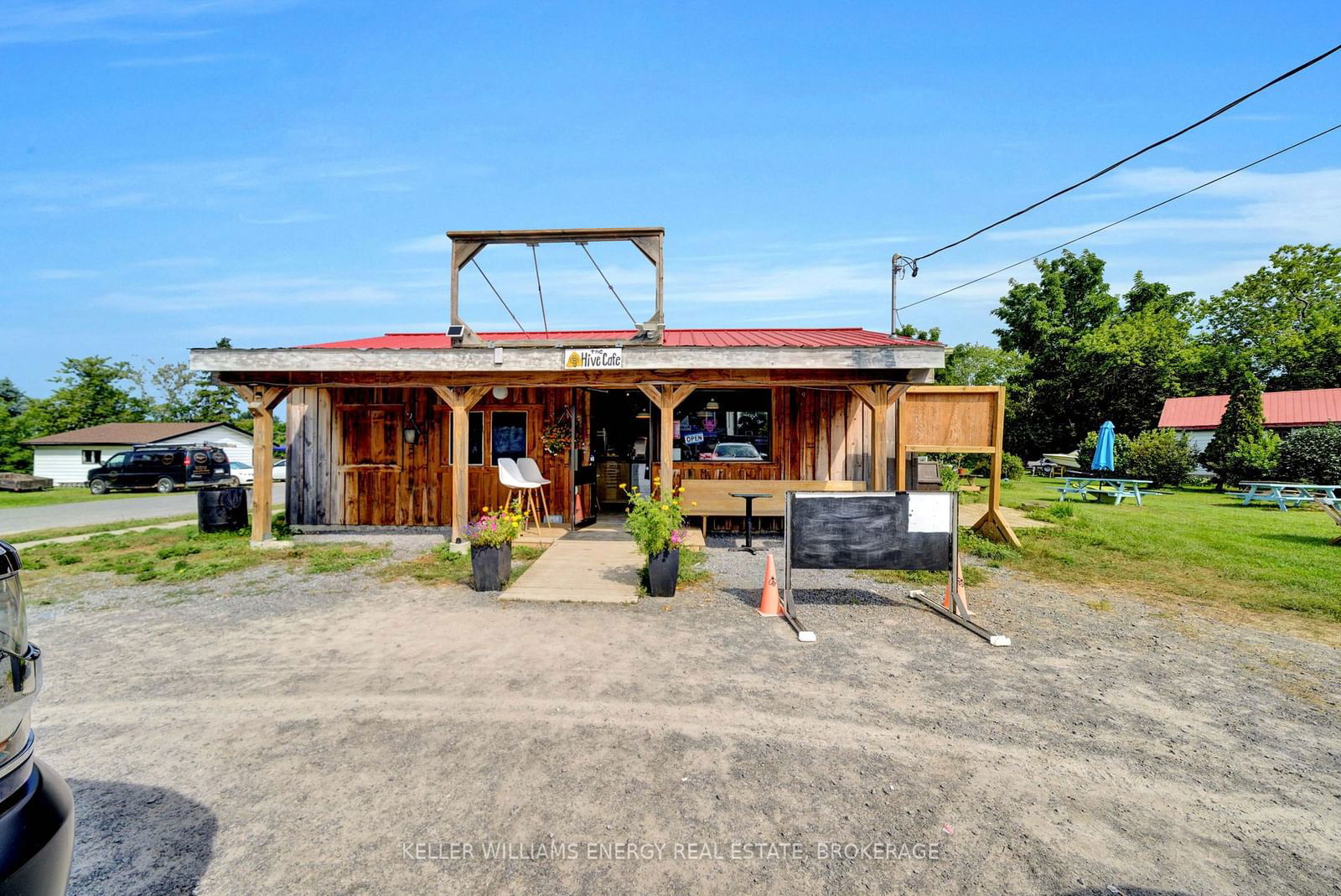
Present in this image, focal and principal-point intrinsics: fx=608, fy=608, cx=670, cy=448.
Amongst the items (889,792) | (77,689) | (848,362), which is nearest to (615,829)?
(889,792)

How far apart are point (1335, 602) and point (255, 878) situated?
8.97 meters

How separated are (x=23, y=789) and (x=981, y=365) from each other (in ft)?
152

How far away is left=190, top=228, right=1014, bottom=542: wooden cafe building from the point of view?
835 cm

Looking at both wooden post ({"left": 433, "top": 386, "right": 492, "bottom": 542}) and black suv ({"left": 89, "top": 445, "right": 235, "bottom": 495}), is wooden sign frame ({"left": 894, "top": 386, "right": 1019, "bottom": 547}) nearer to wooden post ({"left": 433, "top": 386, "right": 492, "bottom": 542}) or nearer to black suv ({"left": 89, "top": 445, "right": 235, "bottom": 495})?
wooden post ({"left": 433, "top": 386, "right": 492, "bottom": 542})

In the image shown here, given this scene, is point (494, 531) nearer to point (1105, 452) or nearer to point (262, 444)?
point (262, 444)

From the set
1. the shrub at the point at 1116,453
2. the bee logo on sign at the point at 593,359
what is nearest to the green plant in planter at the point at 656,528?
the bee logo on sign at the point at 593,359

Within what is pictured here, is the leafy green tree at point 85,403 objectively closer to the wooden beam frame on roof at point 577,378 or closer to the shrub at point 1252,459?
the wooden beam frame on roof at point 577,378

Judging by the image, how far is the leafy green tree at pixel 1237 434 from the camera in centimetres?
1877

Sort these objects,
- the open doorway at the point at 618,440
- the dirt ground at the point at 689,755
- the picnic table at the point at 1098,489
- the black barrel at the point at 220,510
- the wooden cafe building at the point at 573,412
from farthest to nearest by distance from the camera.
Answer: the picnic table at the point at 1098,489 < the open doorway at the point at 618,440 < the black barrel at the point at 220,510 < the wooden cafe building at the point at 573,412 < the dirt ground at the point at 689,755

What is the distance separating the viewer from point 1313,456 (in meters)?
17.8

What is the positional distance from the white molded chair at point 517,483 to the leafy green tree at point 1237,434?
21439 millimetres

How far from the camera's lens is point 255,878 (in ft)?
7.48

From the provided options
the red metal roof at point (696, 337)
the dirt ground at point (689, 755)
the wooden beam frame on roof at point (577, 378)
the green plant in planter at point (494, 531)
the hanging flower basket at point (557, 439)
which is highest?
the red metal roof at point (696, 337)

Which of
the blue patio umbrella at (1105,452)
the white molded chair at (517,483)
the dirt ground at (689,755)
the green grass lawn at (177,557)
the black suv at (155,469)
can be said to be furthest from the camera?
the black suv at (155,469)
